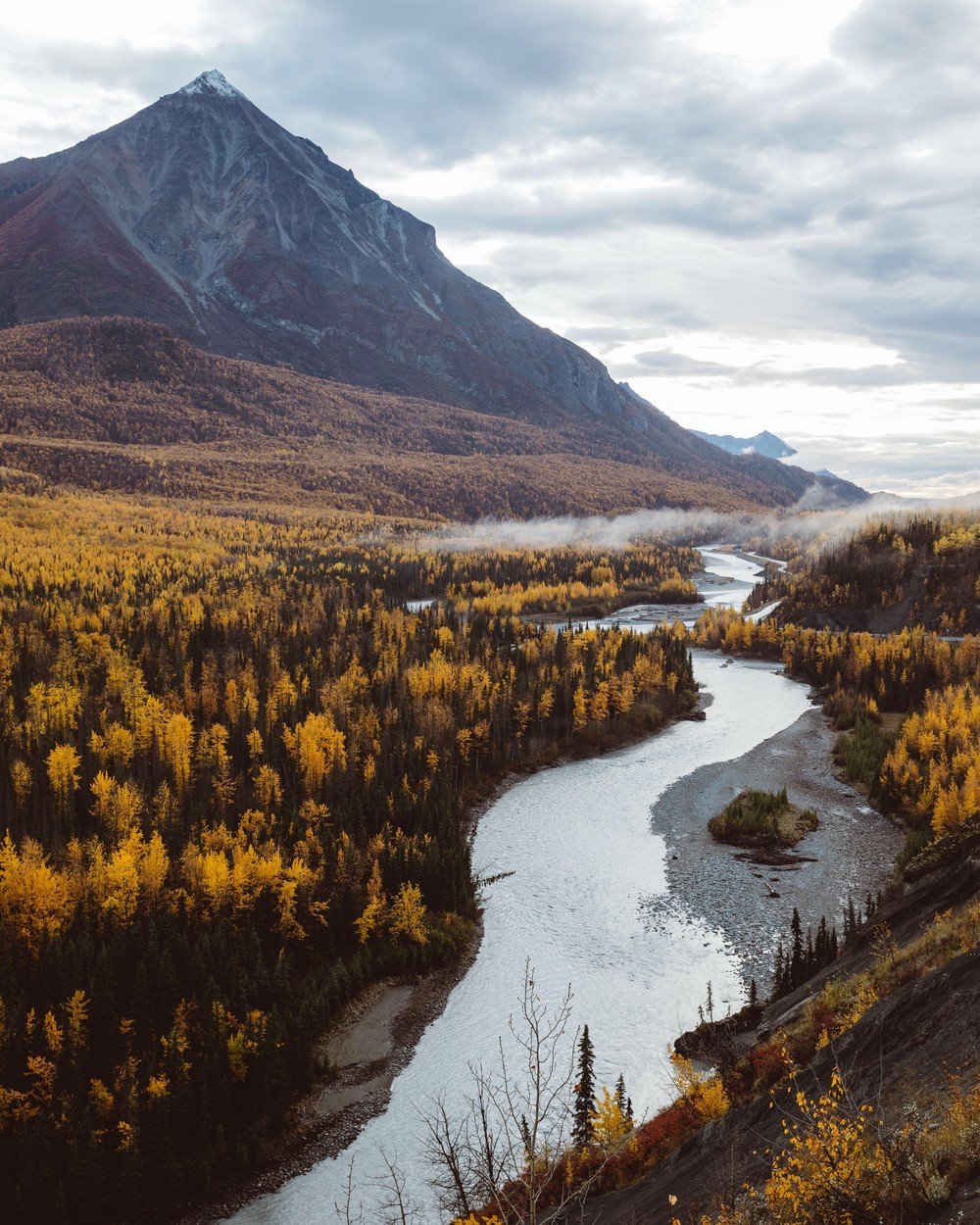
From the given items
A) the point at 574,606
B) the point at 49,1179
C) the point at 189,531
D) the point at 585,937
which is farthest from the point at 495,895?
the point at 189,531

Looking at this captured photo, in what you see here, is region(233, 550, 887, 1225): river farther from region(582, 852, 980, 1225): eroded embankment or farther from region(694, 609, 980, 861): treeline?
region(694, 609, 980, 861): treeline

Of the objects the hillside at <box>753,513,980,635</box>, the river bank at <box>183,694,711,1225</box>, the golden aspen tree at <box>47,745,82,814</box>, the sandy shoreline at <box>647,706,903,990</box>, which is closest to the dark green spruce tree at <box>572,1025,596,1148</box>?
the river bank at <box>183,694,711,1225</box>

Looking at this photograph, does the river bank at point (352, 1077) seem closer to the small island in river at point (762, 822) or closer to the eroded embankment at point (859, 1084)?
the eroded embankment at point (859, 1084)

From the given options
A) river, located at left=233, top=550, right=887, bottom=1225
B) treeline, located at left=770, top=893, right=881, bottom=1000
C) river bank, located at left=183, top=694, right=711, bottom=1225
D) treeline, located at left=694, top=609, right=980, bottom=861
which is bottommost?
river bank, located at left=183, top=694, right=711, bottom=1225

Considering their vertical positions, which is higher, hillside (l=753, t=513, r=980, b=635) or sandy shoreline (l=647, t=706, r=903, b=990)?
hillside (l=753, t=513, r=980, b=635)

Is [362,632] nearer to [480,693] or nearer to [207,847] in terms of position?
[480,693]

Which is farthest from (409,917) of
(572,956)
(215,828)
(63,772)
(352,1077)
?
(63,772)
